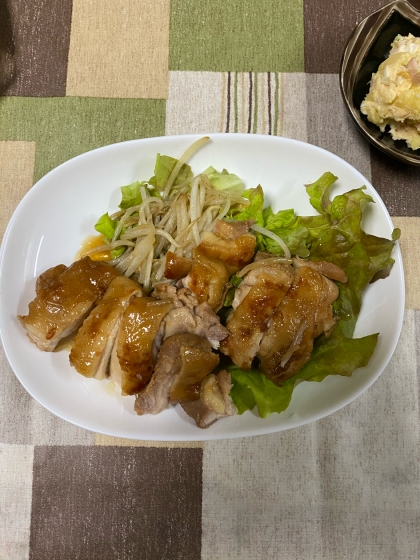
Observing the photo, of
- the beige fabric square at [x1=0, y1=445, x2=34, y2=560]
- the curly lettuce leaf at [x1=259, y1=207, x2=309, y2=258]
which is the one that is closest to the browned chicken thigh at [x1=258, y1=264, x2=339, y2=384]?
the curly lettuce leaf at [x1=259, y1=207, x2=309, y2=258]

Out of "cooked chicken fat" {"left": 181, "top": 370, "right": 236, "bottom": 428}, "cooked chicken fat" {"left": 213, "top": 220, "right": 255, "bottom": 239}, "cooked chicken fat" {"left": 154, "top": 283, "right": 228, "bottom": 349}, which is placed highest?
"cooked chicken fat" {"left": 213, "top": 220, "right": 255, "bottom": 239}

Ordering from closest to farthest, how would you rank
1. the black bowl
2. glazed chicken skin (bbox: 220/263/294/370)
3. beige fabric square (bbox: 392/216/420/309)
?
1. glazed chicken skin (bbox: 220/263/294/370)
2. the black bowl
3. beige fabric square (bbox: 392/216/420/309)

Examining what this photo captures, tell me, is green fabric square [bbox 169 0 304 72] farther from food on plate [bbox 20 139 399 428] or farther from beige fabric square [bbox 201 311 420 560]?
beige fabric square [bbox 201 311 420 560]

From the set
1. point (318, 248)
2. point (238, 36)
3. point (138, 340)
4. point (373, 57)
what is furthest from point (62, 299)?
A: point (373, 57)

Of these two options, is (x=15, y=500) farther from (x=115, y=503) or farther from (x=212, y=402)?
(x=212, y=402)

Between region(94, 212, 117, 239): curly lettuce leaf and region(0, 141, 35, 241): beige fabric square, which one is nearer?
region(94, 212, 117, 239): curly lettuce leaf

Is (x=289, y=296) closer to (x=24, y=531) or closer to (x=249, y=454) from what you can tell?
(x=249, y=454)

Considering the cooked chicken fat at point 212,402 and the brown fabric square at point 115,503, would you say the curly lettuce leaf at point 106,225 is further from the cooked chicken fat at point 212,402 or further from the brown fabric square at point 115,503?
the brown fabric square at point 115,503
